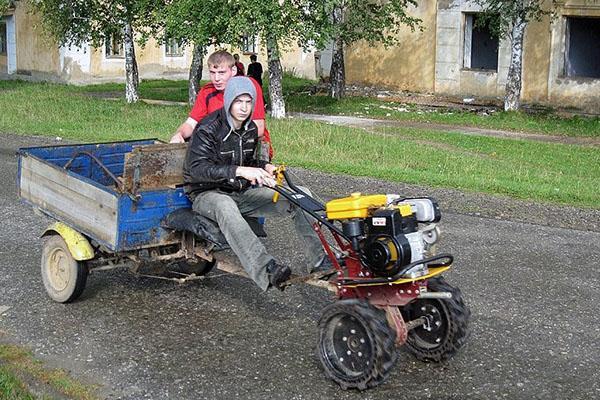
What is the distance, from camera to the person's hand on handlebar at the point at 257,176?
6367 mm

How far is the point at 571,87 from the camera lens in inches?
A: 977

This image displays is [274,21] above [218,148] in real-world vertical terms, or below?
above

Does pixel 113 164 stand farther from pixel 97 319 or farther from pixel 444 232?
pixel 444 232

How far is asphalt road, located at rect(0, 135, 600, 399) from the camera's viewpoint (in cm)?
595

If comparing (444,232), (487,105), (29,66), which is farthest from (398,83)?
(444,232)

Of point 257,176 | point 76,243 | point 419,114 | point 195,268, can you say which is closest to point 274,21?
point 419,114

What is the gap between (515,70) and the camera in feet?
76.7

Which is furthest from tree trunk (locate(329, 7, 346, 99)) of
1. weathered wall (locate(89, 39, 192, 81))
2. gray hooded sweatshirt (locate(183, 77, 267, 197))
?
gray hooded sweatshirt (locate(183, 77, 267, 197))

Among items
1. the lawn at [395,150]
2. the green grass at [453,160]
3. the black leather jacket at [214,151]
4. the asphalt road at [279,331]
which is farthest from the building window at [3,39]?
the black leather jacket at [214,151]

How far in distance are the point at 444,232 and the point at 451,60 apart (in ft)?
60.2

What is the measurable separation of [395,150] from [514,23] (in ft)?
27.2

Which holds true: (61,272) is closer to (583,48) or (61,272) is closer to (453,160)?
(453,160)

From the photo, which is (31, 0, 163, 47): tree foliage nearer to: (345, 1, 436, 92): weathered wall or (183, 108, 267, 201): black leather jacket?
(345, 1, 436, 92): weathered wall

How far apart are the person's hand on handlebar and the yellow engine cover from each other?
592 mm
